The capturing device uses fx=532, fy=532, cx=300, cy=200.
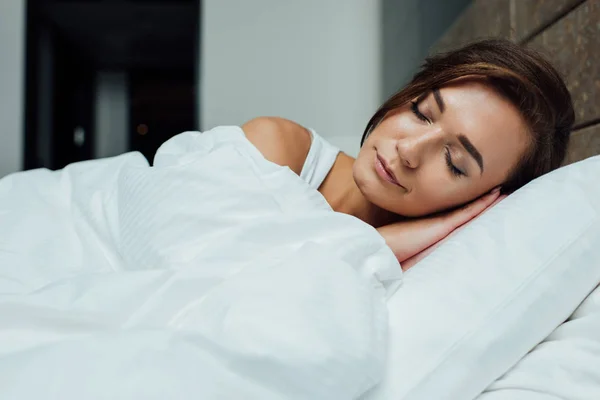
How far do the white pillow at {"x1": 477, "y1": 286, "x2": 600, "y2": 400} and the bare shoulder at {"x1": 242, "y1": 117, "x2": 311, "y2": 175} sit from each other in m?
0.59

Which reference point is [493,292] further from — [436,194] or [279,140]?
[279,140]

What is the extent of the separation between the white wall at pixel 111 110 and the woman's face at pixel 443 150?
8.89 feet

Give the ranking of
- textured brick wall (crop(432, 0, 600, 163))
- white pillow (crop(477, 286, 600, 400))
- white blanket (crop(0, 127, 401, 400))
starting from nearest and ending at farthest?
white blanket (crop(0, 127, 401, 400)) < white pillow (crop(477, 286, 600, 400)) < textured brick wall (crop(432, 0, 600, 163))

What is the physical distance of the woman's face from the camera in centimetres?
94

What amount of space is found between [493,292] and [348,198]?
61cm

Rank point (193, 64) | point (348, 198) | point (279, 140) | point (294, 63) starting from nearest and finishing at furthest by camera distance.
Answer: point (279, 140)
point (348, 198)
point (294, 63)
point (193, 64)

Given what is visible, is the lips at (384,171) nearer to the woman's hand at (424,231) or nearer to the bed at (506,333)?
the woman's hand at (424,231)

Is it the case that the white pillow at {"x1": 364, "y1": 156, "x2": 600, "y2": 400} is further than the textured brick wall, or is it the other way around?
the textured brick wall

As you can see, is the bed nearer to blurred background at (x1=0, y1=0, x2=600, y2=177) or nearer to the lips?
the lips

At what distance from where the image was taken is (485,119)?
936 millimetres

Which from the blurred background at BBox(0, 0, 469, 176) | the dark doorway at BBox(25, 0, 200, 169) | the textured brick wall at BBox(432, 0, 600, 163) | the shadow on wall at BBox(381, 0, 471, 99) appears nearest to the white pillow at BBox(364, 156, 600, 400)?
the textured brick wall at BBox(432, 0, 600, 163)

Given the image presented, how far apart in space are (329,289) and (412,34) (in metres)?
2.13

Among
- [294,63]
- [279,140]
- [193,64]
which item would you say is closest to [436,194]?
[279,140]

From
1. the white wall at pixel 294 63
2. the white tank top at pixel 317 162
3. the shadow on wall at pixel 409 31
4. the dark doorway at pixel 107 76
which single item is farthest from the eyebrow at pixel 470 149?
the dark doorway at pixel 107 76
